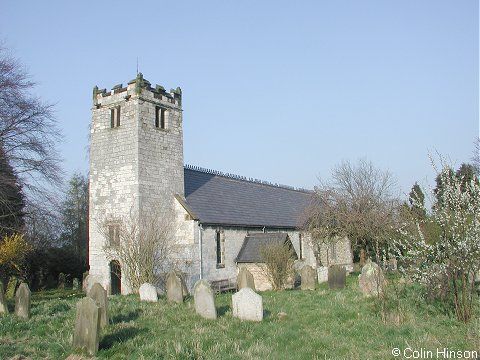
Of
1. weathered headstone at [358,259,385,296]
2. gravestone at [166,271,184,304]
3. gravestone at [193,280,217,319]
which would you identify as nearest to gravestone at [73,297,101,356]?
gravestone at [193,280,217,319]

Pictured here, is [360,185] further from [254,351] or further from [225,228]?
[254,351]

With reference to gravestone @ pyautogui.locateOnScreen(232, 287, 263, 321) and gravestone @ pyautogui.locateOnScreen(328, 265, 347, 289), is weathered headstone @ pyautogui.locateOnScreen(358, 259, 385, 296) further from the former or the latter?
gravestone @ pyautogui.locateOnScreen(328, 265, 347, 289)

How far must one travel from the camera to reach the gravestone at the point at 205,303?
11344 mm

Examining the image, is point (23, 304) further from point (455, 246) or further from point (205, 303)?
point (455, 246)

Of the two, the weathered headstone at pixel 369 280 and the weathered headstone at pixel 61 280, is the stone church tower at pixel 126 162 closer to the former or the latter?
the weathered headstone at pixel 61 280

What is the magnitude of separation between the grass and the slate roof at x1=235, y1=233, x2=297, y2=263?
12.5 meters

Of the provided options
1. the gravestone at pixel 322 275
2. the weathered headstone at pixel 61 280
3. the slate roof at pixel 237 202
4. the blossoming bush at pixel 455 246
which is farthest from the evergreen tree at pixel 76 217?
the blossoming bush at pixel 455 246

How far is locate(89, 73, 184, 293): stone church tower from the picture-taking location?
23.1 meters

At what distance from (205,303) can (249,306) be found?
108cm

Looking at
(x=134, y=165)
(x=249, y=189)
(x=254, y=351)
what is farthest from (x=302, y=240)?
(x=254, y=351)

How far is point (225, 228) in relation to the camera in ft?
84.7

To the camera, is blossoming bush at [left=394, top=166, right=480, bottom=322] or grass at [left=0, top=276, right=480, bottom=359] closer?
grass at [left=0, top=276, right=480, bottom=359]

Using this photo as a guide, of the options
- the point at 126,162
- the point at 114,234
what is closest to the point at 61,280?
the point at 114,234

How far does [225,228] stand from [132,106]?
799 cm
